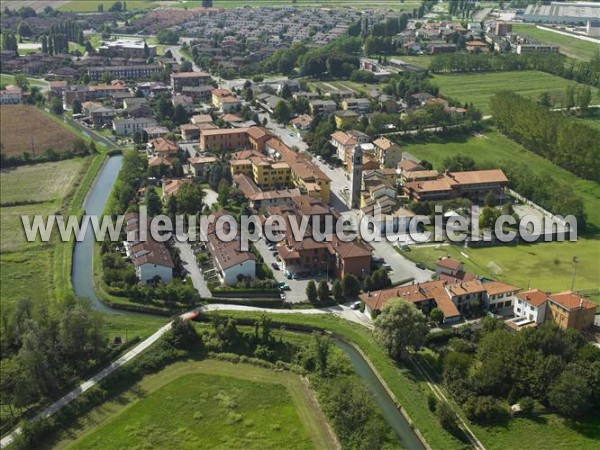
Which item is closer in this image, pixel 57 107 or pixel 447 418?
pixel 447 418

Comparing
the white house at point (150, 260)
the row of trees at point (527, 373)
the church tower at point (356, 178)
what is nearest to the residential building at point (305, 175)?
the church tower at point (356, 178)

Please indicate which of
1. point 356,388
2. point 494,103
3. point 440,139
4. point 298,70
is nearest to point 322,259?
point 356,388

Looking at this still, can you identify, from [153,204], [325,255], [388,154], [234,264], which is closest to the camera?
[234,264]

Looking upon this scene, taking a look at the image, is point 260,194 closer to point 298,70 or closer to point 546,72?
point 298,70

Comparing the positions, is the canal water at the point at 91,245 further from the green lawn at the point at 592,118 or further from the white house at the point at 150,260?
the green lawn at the point at 592,118

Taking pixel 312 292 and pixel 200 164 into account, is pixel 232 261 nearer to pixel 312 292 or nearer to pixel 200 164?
pixel 312 292

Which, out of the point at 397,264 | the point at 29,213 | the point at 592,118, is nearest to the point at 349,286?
the point at 397,264
